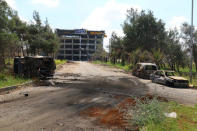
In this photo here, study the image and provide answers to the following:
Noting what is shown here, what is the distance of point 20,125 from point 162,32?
3956 centimetres

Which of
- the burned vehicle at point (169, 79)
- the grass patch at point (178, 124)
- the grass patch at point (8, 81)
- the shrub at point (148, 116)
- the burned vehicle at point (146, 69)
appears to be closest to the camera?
the grass patch at point (178, 124)

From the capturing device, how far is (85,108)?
7.07 meters

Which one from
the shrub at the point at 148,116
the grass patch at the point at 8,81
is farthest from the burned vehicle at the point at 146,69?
the shrub at the point at 148,116

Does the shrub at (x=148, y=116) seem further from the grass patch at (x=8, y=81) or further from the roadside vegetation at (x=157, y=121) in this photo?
the grass patch at (x=8, y=81)

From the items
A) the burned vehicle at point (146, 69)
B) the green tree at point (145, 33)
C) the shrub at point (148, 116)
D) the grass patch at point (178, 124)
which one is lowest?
the grass patch at point (178, 124)

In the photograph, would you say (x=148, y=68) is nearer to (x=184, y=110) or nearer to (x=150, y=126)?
(x=184, y=110)

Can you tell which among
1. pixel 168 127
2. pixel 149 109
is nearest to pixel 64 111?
pixel 149 109

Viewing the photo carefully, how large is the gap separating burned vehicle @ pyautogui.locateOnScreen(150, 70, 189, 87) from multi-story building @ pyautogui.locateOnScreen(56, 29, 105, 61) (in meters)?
115

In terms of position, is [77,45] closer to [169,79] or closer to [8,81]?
[169,79]

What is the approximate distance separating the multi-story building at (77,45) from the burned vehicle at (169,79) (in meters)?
115

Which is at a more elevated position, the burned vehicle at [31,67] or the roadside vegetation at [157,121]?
the burned vehicle at [31,67]

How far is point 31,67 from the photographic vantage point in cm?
1556

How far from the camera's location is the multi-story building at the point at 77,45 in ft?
439

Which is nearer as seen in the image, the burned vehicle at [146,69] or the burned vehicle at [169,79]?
the burned vehicle at [169,79]
